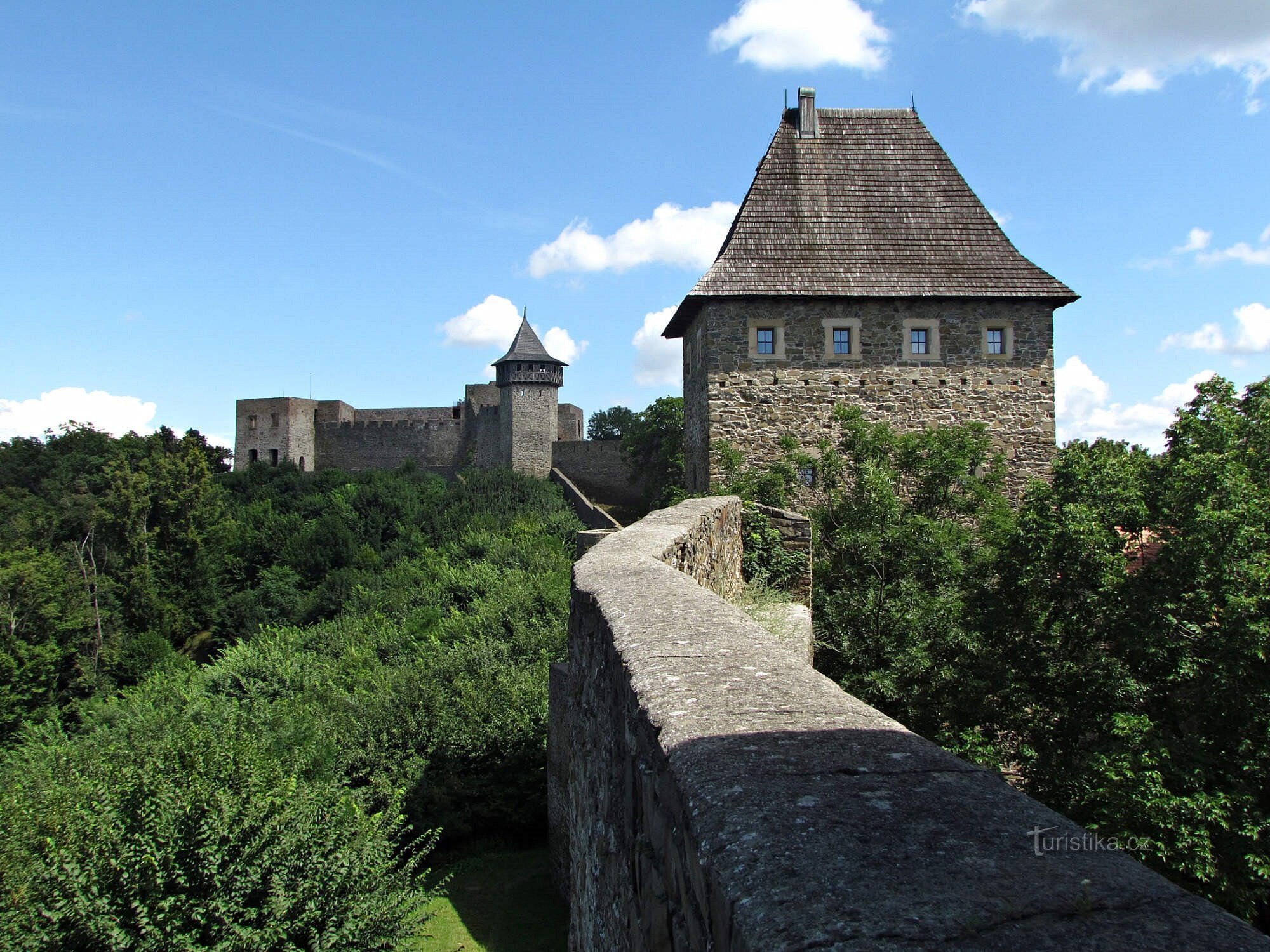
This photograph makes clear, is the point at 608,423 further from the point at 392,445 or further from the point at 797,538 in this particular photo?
the point at 797,538

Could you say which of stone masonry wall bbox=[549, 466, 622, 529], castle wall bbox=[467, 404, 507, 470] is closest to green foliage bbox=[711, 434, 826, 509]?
stone masonry wall bbox=[549, 466, 622, 529]

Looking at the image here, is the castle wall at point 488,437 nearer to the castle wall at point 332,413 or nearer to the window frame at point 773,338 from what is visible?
the castle wall at point 332,413

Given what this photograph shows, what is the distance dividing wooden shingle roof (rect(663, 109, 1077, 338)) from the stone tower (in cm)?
2832

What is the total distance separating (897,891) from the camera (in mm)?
1652

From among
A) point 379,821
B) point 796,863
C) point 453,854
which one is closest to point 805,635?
point 379,821

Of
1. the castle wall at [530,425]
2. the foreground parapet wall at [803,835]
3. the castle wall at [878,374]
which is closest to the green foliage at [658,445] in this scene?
the castle wall at [530,425]

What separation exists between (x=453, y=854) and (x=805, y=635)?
9.92 m

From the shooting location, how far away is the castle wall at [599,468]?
1703 inches

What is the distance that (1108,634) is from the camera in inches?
435

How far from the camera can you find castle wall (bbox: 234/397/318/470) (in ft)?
182

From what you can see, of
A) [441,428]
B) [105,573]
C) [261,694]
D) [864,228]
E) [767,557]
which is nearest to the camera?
[767,557]

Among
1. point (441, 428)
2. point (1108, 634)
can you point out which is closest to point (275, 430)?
point (441, 428)

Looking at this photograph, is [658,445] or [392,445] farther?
[392,445]

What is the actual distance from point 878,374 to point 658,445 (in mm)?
20942
